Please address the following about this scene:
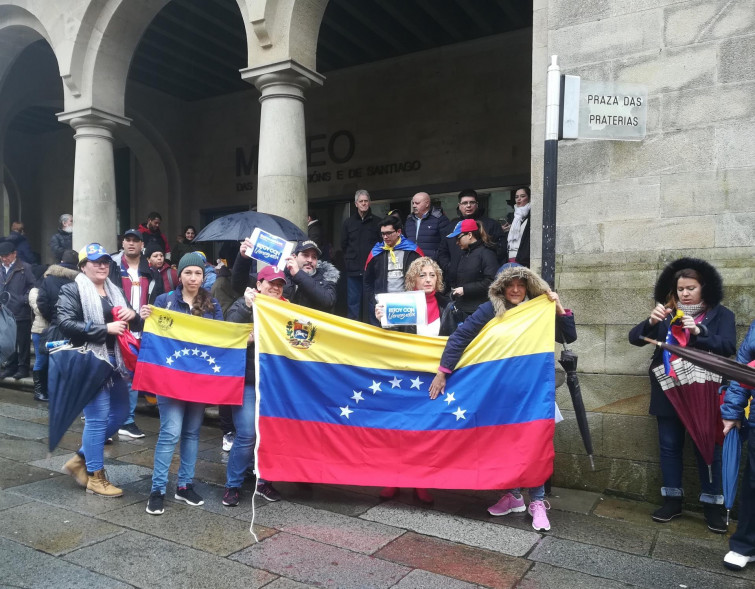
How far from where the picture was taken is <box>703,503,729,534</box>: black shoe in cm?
457

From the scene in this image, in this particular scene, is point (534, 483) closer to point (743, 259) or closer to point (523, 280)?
point (523, 280)

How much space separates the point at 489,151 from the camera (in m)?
12.1

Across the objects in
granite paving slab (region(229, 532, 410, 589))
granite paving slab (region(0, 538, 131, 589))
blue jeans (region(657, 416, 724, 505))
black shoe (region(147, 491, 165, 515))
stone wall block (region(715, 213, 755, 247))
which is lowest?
granite paving slab (region(229, 532, 410, 589))

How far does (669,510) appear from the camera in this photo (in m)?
4.79

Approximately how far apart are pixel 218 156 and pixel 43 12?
607 cm

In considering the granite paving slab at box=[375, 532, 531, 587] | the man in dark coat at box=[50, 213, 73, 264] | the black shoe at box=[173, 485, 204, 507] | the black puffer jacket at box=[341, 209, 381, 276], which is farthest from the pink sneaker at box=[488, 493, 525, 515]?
the man in dark coat at box=[50, 213, 73, 264]

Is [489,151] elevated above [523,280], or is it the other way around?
[489,151]

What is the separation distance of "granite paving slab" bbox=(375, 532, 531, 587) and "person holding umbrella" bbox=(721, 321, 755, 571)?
4.35ft

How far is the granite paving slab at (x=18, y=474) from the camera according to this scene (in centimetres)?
536

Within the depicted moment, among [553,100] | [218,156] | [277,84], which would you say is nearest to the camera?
[553,100]

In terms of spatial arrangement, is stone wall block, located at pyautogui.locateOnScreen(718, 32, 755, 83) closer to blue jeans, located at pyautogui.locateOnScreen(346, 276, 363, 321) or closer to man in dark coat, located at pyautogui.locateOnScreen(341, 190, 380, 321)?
man in dark coat, located at pyautogui.locateOnScreen(341, 190, 380, 321)

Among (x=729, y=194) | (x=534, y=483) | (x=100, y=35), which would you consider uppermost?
(x=100, y=35)

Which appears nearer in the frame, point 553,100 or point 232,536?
point 232,536

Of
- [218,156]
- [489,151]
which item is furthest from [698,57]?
[218,156]
